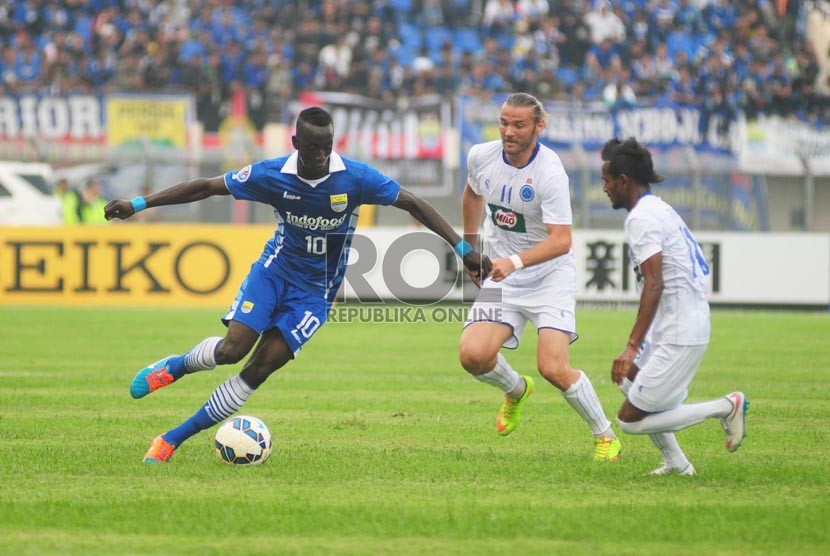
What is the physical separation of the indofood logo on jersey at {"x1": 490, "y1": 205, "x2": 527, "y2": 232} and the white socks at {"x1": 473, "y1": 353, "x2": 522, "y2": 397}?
96 centimetres

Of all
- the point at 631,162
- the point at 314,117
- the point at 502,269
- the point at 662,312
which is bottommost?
the point at 662,312

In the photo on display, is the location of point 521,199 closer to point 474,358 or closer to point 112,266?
point 474,358

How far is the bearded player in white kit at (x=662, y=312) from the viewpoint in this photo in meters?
7.40

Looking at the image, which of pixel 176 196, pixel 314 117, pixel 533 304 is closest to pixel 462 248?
pixel 533 304

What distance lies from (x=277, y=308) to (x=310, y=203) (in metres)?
0.81

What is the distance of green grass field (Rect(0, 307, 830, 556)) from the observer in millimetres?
6121

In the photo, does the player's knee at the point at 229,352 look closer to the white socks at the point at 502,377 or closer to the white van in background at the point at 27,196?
the white socks at the point at 502,377

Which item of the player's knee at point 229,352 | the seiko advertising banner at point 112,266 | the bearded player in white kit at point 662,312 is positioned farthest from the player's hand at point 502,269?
the seiko advertising banner at point 112,266

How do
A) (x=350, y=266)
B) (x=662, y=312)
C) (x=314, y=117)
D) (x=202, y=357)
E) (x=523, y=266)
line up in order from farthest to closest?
(x=350, y=266)
(x=523, y=266)
(x=202, y=357)
(x=314, y=117)
(x=662, y=312)

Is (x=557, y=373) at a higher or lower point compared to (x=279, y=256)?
lower

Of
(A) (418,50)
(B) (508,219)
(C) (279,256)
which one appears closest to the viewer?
(C) (279,256)

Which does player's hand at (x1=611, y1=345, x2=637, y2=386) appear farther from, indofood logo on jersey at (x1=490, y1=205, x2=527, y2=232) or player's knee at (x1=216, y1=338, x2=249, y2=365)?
player's knee at (x1=216, y1=338, x2=249, y2=365)

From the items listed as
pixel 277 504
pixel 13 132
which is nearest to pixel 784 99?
pixel 13 132

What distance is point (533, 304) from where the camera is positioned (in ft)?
29.5
